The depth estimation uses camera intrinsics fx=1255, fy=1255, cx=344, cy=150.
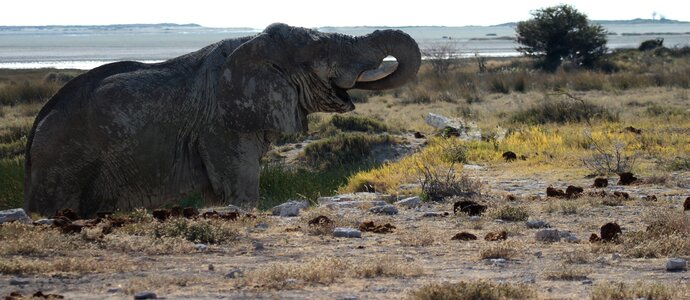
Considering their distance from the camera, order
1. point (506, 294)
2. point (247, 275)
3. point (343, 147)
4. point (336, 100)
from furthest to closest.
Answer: point (343, 147)
point (336, 100)
point (247, 275)
point (506, 294)

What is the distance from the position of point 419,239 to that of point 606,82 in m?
29.7

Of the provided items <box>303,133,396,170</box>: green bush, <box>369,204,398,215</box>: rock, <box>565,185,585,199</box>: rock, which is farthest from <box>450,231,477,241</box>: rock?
<box>303,133,396,170</box>: green bush

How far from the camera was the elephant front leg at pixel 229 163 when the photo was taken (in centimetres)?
1325

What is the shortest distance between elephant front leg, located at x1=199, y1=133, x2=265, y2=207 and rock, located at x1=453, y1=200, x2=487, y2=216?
237 centimetres

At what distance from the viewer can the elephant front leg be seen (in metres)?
13.2

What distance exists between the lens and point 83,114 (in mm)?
13000

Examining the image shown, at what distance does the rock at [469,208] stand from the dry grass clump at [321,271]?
10.7 ft

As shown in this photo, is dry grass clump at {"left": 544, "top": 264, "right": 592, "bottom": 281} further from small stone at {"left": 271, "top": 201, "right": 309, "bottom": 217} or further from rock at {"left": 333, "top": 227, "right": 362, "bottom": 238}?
small stone at {"left": 271, "top": 201, "right": 309, "bottom": 217}

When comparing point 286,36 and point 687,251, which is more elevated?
point 286,36

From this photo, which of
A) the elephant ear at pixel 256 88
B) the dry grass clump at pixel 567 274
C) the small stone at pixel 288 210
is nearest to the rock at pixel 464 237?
the dry grass clump at pixel 567 274

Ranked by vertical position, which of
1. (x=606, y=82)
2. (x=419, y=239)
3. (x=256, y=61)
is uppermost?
(x=256, y=61)

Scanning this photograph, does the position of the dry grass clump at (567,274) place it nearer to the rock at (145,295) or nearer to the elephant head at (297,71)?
the rock at (145,295)

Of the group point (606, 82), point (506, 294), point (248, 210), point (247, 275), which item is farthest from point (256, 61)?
point (606, 82)

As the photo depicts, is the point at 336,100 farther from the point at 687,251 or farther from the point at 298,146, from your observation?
the point at 298,146
